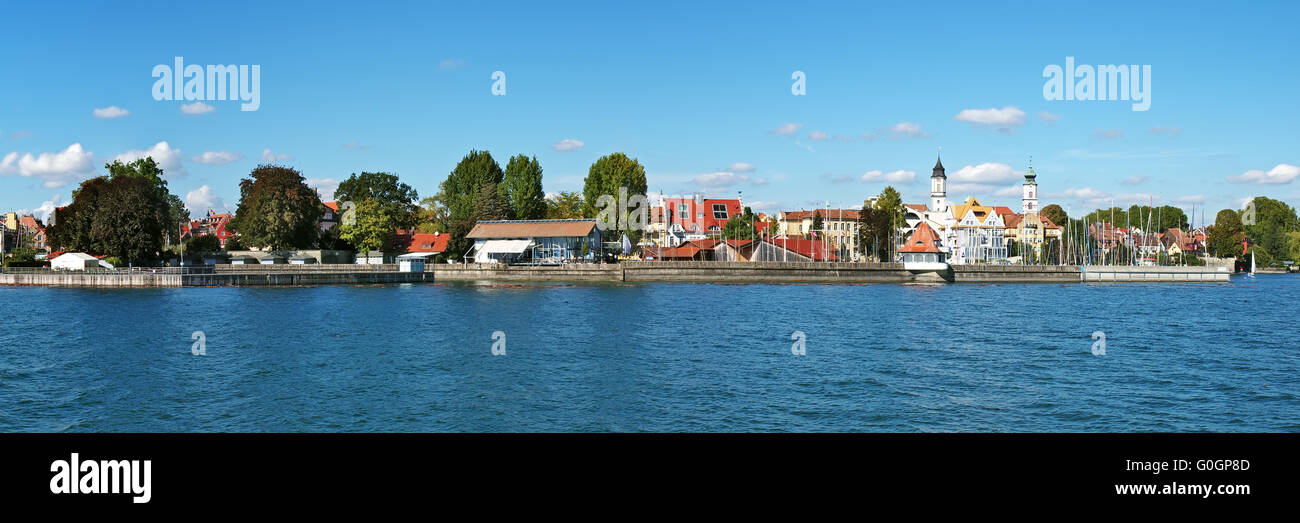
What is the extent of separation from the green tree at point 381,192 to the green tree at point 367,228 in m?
2.51

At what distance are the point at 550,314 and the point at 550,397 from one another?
24.9 meters

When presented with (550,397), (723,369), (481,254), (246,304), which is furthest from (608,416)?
(481,254)

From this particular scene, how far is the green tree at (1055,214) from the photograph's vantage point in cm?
16126

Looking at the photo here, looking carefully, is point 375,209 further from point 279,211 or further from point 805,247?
point 805,247

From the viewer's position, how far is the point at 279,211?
82.6 m

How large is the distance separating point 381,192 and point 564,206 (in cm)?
2296

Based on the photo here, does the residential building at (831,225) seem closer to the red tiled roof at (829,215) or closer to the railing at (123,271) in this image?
the red tiled roof at (829,215)

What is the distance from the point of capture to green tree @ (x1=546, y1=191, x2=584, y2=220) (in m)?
110

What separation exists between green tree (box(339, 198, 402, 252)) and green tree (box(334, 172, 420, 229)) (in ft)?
8.25

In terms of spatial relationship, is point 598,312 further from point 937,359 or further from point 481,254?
point 481,254

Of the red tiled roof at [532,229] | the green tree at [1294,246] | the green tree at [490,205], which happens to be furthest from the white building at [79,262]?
the green tree at [1294,246]

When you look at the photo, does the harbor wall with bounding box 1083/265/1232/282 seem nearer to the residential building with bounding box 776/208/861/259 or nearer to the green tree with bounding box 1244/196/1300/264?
the residential building with bounding box 776/208/861/259

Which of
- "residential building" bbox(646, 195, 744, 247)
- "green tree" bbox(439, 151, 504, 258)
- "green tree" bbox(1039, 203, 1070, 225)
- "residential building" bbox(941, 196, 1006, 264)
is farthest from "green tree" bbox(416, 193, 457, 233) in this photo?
"green tree" bbox(1039, 203, 1070, 225)
